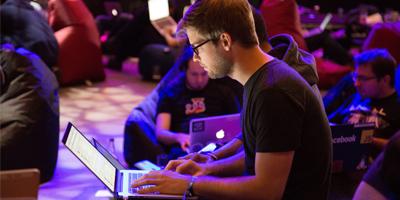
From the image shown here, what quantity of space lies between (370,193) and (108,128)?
365cm

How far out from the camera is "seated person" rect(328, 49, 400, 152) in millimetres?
3516

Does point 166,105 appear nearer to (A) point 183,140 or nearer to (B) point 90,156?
(A) point 183,140

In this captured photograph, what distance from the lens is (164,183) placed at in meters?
1.70

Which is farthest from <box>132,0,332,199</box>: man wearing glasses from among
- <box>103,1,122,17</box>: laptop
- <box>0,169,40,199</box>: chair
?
<box>103,1,122,17</box>: laptop

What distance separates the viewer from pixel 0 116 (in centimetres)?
363

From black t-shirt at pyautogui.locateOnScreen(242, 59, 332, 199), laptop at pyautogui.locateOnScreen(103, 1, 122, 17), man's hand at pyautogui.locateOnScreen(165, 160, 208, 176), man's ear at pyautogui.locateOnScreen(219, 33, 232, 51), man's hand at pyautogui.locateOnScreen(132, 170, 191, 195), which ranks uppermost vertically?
man's ear at pyautogui.locateOnScreen(219, 33, 232, 51)

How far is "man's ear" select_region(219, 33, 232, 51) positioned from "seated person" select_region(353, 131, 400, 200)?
540 mm

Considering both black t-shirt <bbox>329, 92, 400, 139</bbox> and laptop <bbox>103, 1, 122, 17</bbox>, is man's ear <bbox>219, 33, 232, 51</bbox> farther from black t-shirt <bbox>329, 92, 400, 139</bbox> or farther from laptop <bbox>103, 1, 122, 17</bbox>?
laptop <bbox>103, 1, 122, 17</bbox>

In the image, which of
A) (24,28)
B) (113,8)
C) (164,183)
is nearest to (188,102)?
(164,183)

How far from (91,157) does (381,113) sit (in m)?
2.25

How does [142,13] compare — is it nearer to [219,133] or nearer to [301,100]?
[219,133]

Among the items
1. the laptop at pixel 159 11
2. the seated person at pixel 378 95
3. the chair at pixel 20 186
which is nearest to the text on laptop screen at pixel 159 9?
the laptop at pixel 159 11

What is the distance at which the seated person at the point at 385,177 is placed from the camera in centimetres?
156

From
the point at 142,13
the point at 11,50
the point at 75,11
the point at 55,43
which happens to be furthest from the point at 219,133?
the point at 142,13
